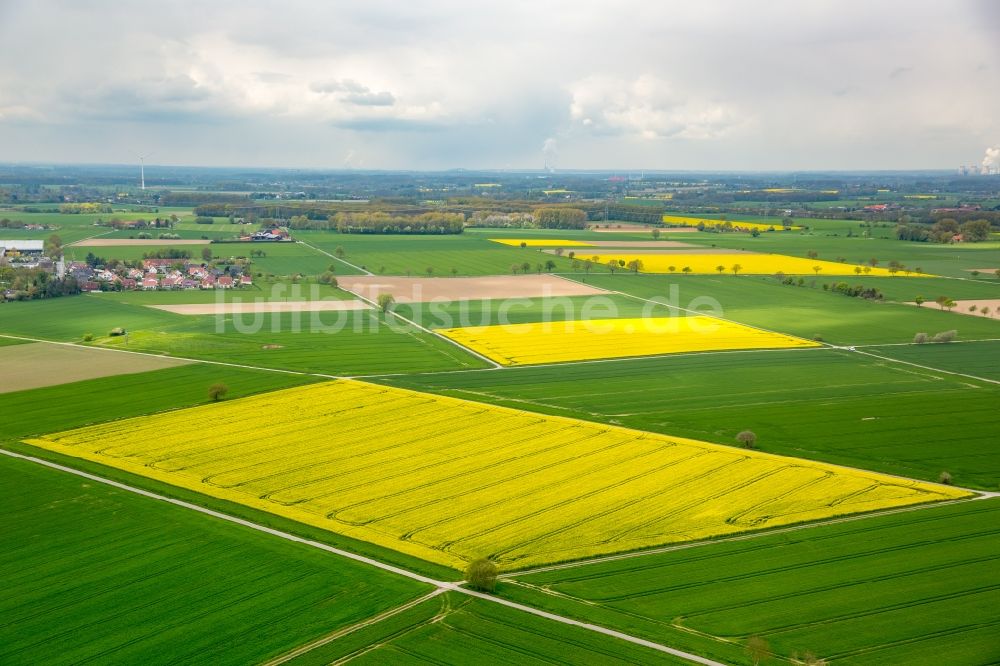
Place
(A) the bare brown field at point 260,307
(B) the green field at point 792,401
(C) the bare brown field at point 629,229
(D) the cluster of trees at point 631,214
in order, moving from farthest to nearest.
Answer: (D) the cluster of trees at point 631,214 → (C) the bare brown field at point 629,229 → (A) the bare brown field at point 260,307 → (B) the green field at point 792,401

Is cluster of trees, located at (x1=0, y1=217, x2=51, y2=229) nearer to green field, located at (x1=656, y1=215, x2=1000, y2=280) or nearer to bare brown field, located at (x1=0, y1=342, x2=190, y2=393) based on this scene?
bare brown field, located at (x1=0, y1=342, x2=190, y2=393)

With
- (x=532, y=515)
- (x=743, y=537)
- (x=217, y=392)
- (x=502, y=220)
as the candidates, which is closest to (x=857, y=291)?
(x=743, y=537)

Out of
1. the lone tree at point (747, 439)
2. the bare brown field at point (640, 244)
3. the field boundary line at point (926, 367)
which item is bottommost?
the lone tree at point (747, 439)

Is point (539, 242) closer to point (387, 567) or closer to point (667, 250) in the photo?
point (667, 250)

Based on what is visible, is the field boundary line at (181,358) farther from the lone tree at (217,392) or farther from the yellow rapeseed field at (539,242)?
the yellow rapeseed field at (539,242)

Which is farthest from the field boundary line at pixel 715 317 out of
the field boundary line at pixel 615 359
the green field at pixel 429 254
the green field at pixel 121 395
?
the green field at pixel 121 395
